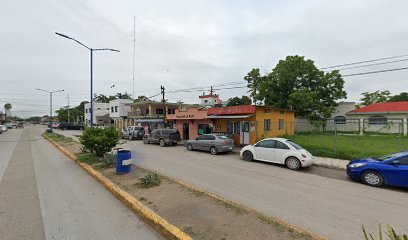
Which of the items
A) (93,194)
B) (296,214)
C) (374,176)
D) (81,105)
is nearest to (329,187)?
(374,176)

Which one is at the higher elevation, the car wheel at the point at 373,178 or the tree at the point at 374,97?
the tree at the point at 374,97

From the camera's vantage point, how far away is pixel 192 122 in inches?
899

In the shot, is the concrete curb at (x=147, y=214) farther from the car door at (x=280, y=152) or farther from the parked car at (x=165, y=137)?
the parked car at (x=165, y=137)

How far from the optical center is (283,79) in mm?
30125

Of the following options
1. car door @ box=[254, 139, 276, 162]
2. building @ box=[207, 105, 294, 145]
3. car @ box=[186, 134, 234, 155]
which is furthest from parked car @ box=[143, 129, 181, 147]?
car door @ box=[254, 139, 276, 162]

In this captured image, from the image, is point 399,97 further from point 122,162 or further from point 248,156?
point 122,162

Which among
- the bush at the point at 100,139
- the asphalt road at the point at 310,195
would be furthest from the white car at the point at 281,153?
the bush at the point at 100,139

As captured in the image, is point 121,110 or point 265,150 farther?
point 121,110

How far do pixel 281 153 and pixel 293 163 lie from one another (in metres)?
0.72

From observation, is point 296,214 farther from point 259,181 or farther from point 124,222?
point 124,222

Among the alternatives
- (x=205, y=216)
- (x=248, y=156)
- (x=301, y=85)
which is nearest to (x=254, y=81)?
(x=301, y=85)

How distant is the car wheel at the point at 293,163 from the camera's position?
406 inches

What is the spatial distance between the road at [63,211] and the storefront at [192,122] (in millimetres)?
14100

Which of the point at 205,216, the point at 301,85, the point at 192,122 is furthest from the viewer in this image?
the point at 301,85
